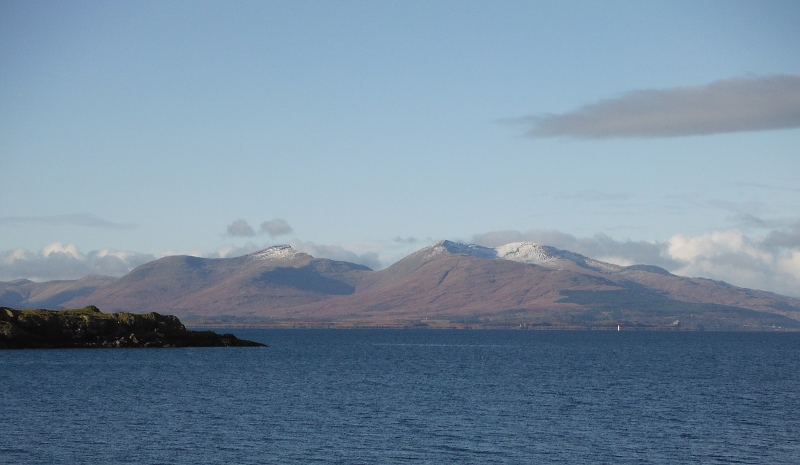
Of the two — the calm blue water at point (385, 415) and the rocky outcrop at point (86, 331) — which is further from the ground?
the rocky outcrop at point (86, 331)

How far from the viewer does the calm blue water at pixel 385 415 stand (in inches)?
2121

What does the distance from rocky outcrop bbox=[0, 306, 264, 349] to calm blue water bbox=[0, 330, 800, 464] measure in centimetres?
3767

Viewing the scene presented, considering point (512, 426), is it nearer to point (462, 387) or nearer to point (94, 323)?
point (462, 387)

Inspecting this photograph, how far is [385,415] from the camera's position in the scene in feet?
229

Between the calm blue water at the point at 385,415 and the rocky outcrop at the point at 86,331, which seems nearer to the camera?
the calm blue water at the point at 385,415

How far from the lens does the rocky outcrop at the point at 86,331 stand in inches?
6024

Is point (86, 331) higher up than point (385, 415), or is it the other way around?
point (86, 331)

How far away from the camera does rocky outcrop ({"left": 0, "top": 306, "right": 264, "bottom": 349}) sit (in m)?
153

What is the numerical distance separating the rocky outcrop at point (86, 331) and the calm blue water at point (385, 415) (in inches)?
1483

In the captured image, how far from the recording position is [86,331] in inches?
6275

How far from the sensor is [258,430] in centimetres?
6125

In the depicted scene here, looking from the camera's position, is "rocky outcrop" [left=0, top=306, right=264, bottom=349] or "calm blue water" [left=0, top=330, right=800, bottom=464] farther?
"rocky outcrop" [left=0, top=306, right=264, bottom=349]

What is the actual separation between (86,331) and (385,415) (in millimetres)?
104479

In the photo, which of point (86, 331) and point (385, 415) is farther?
point (86, 331)
